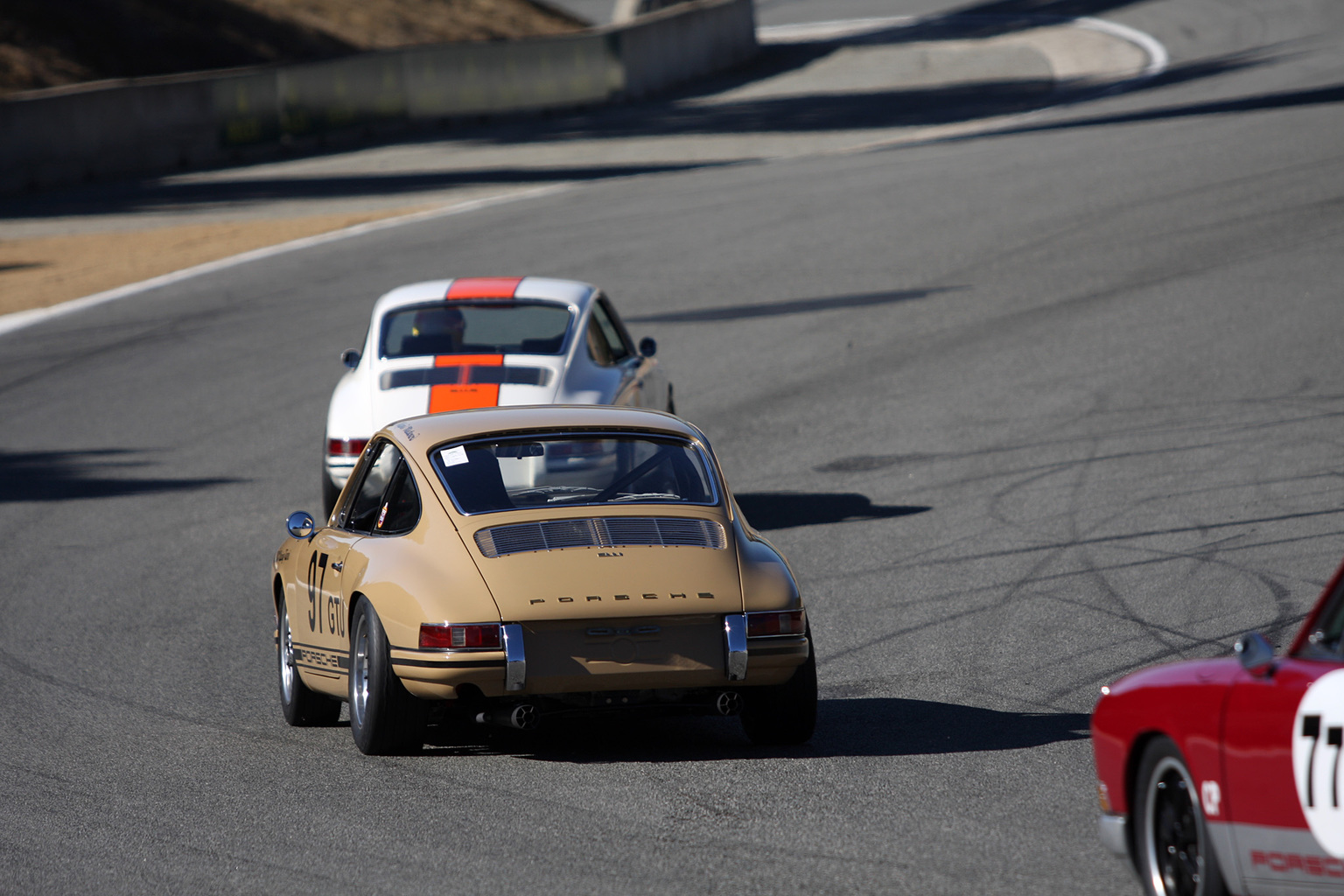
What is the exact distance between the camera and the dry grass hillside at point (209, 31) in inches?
1508

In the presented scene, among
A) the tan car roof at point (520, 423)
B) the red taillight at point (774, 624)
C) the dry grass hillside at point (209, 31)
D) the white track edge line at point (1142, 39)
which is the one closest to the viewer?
the red taillight at point (774, 624)

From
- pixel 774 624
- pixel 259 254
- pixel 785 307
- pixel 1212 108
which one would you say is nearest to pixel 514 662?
pixel 774 624

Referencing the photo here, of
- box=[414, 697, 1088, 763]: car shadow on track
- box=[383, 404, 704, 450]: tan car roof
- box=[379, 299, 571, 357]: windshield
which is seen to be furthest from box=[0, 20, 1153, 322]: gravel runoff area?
box=[414, 697, 1088, 763]: car shadow on track

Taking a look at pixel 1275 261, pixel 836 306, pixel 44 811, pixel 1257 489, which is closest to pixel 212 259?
pixel 836 306

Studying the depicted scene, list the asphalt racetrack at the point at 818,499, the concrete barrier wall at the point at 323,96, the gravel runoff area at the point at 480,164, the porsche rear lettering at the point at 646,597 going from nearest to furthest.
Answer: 1. the asphalt racetrack at the point at 818,499
2. the porsche rear lettering at the point at 646,597
3. the gravel runoff area at the point at 480,164
4. the concrete barrier wall at the point at 323,96

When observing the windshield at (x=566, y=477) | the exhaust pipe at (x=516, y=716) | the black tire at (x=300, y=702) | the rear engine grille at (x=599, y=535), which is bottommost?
the black tire at (x=300, y=702)

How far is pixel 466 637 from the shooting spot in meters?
6.76

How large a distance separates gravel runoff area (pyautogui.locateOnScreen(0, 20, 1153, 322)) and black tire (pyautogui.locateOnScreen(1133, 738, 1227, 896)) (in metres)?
19.0

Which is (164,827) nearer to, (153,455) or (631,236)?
(153,455)

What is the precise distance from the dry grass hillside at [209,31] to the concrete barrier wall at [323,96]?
10.1 ft

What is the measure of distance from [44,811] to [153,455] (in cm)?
889

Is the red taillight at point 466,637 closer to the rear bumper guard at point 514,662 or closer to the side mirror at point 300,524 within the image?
the rear bumper guard at point 514,662

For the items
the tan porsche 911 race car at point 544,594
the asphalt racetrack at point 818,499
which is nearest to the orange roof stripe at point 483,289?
the asphalt racetrack at point 818,499

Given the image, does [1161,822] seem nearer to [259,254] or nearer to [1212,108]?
[259,254]
